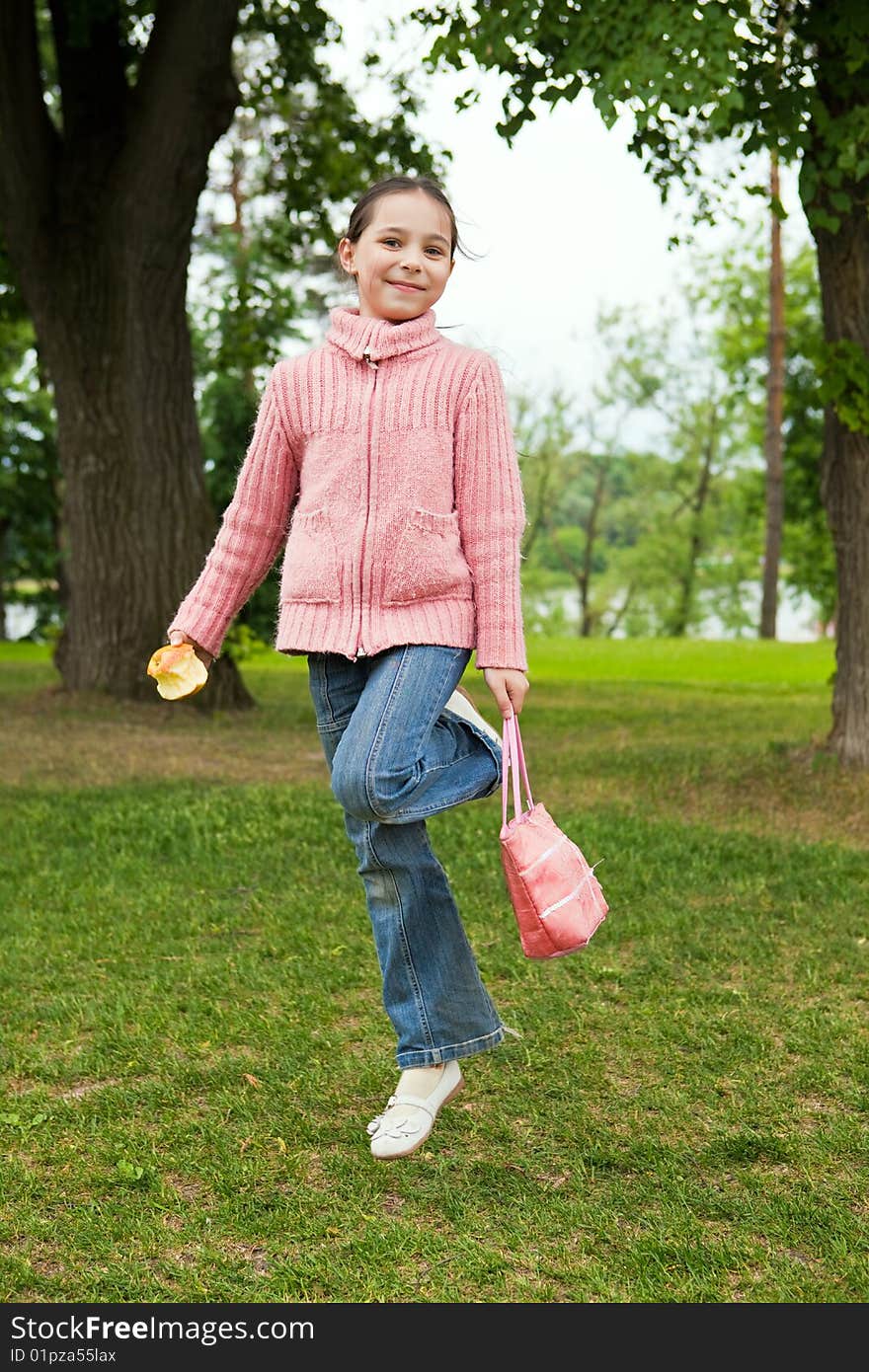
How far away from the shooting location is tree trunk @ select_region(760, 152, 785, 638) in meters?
31.3

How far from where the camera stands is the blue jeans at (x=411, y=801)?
3.31 meters

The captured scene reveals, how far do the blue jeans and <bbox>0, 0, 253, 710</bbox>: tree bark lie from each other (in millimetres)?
8771

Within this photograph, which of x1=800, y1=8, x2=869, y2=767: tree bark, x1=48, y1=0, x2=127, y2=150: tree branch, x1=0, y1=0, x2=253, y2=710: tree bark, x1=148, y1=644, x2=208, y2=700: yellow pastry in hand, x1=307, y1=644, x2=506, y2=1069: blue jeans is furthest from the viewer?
x1=48, y1=0, x2=127, y2=150: tree branch

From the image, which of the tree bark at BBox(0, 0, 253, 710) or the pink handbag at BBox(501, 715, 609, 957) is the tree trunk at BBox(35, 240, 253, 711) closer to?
the tree bark at BBox(0, 0, 253, 710)

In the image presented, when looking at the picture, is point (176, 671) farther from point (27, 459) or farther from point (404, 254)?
Answer: point (27, 459)

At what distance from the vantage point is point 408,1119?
3.53 meters

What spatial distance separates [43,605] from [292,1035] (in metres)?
34.8

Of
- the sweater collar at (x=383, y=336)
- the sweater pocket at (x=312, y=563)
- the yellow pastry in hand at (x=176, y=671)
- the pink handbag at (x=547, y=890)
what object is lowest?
the pink handbag at (x=547, y=890)

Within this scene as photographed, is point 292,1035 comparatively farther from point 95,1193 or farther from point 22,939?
point 22,939

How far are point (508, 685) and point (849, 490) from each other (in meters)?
6.37

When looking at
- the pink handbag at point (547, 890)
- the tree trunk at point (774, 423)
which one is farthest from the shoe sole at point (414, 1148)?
the tree trunk at point (774, 423)

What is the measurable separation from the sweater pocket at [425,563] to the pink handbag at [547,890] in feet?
1.56

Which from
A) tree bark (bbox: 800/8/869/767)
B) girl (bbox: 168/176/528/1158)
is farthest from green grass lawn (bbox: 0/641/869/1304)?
tree bark (bbox: 800/8/869/767)

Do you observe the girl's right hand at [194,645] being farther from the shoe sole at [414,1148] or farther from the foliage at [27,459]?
the foliage at [27,459]
